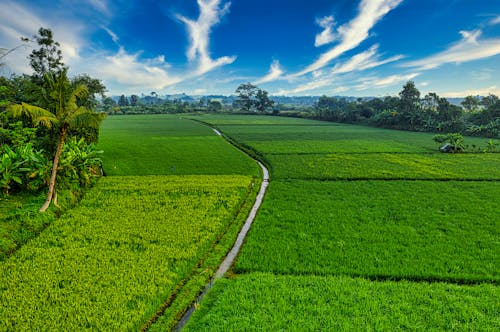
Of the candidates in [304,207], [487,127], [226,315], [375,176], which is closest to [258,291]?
[226,315]

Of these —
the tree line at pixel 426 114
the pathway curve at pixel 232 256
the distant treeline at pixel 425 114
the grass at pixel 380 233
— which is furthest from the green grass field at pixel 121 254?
the tree line at pixel 426 114

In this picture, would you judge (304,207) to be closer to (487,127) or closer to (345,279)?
(345,279)

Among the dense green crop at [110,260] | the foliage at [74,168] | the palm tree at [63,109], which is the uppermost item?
the palm tree at [63,109]

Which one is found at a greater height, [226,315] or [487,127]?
[487,127]

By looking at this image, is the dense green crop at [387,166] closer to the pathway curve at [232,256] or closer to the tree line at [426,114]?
the pathway curve at [232,256]

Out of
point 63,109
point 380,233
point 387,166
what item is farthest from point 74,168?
point 387,166
